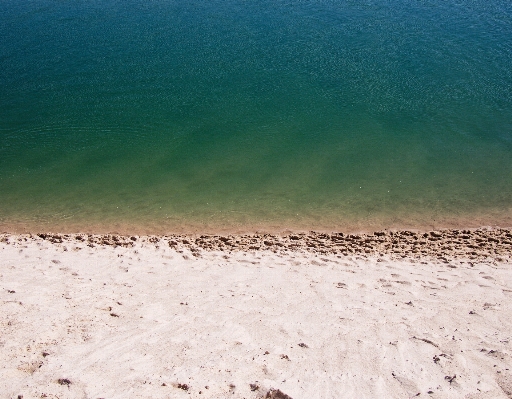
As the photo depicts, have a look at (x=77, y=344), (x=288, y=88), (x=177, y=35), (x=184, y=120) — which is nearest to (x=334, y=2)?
(x=177, y=35)

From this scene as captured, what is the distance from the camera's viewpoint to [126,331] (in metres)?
6.16

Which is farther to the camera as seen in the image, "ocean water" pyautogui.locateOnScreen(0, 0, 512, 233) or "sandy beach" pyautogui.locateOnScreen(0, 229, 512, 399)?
"ocean water" pyautogui.locateOnScreen(0, 0, 512, 233)

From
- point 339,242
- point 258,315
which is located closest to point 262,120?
point 339,242

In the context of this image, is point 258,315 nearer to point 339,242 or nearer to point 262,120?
point 339,242

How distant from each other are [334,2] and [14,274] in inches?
850

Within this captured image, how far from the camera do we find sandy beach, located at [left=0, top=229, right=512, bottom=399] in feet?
17.0

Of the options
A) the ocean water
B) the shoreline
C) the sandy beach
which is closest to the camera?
the sandy beach

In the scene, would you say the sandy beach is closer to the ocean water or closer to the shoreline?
the shoreline

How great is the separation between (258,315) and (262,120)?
8.88 m

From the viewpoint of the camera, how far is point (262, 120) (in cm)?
1432

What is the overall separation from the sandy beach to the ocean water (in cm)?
141

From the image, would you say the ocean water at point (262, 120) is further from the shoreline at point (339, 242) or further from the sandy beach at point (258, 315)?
the sandy beach at point (258, 315)

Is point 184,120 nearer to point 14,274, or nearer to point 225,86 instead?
point 225,86

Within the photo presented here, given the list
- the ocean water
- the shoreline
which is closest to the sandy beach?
the shoreline
